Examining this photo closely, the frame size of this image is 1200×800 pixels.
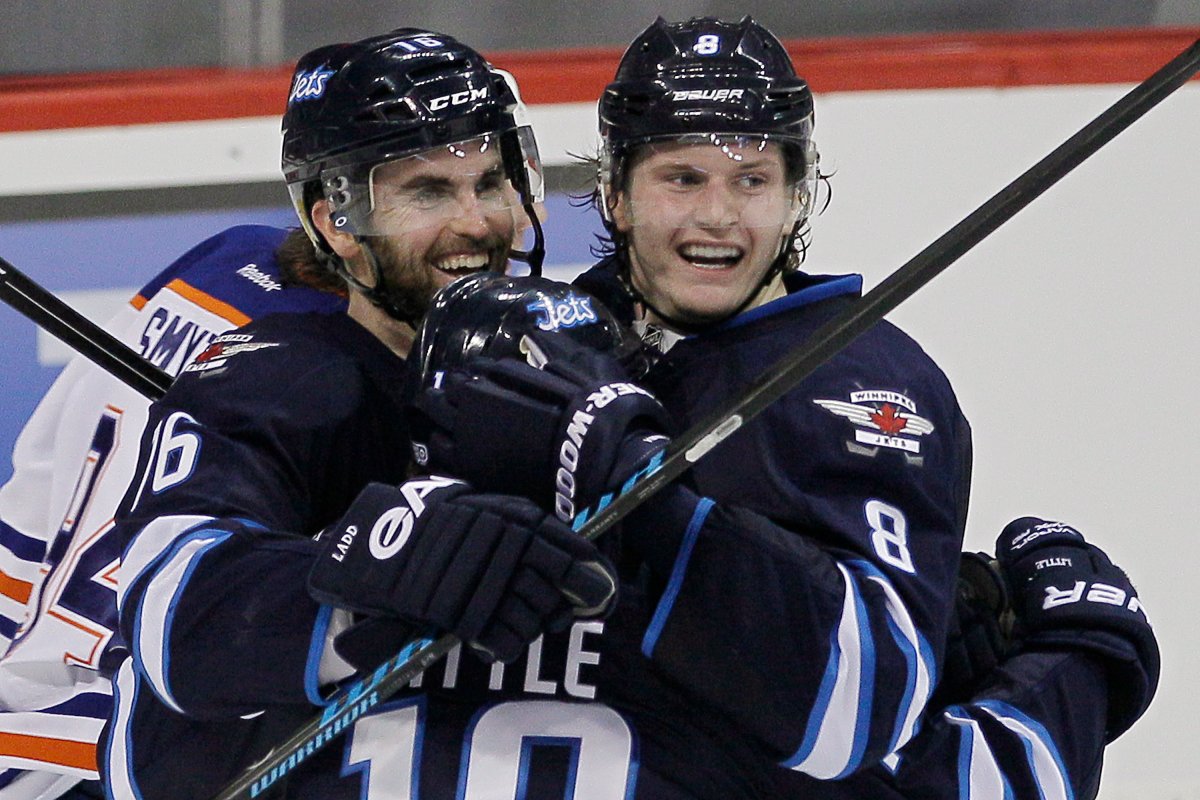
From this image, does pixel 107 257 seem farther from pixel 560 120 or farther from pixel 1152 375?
pixel 1152 375

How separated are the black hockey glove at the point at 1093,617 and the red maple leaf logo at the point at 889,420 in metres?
0.35

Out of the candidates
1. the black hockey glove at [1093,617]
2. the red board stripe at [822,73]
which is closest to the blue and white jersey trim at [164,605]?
the black hockey glove at [1093,617]

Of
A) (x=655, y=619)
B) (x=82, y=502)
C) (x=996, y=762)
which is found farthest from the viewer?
(x=82, y=502)

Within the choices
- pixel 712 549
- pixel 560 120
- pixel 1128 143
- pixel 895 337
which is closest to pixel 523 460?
pixel 712 549

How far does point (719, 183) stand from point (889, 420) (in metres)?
0.32

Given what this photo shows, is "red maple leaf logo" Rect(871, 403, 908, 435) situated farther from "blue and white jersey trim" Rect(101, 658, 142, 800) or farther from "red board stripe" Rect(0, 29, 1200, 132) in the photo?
"red board stripe" Rect(0, 29, 1200, 132)

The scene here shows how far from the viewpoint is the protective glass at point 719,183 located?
6.72 feet

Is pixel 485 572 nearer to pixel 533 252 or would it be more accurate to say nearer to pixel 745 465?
pixel 745 465

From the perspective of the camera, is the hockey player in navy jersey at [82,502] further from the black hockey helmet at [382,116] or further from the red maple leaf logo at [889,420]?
the red maple leaf logo at [889,420]

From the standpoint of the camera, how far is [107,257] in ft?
9.93

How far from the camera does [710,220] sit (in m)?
2.04

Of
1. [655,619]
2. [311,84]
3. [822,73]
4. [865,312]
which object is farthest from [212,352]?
[822,73]

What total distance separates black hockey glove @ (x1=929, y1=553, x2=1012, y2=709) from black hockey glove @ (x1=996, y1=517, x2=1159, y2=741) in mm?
20

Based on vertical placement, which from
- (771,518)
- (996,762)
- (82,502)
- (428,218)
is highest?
(428,218)
